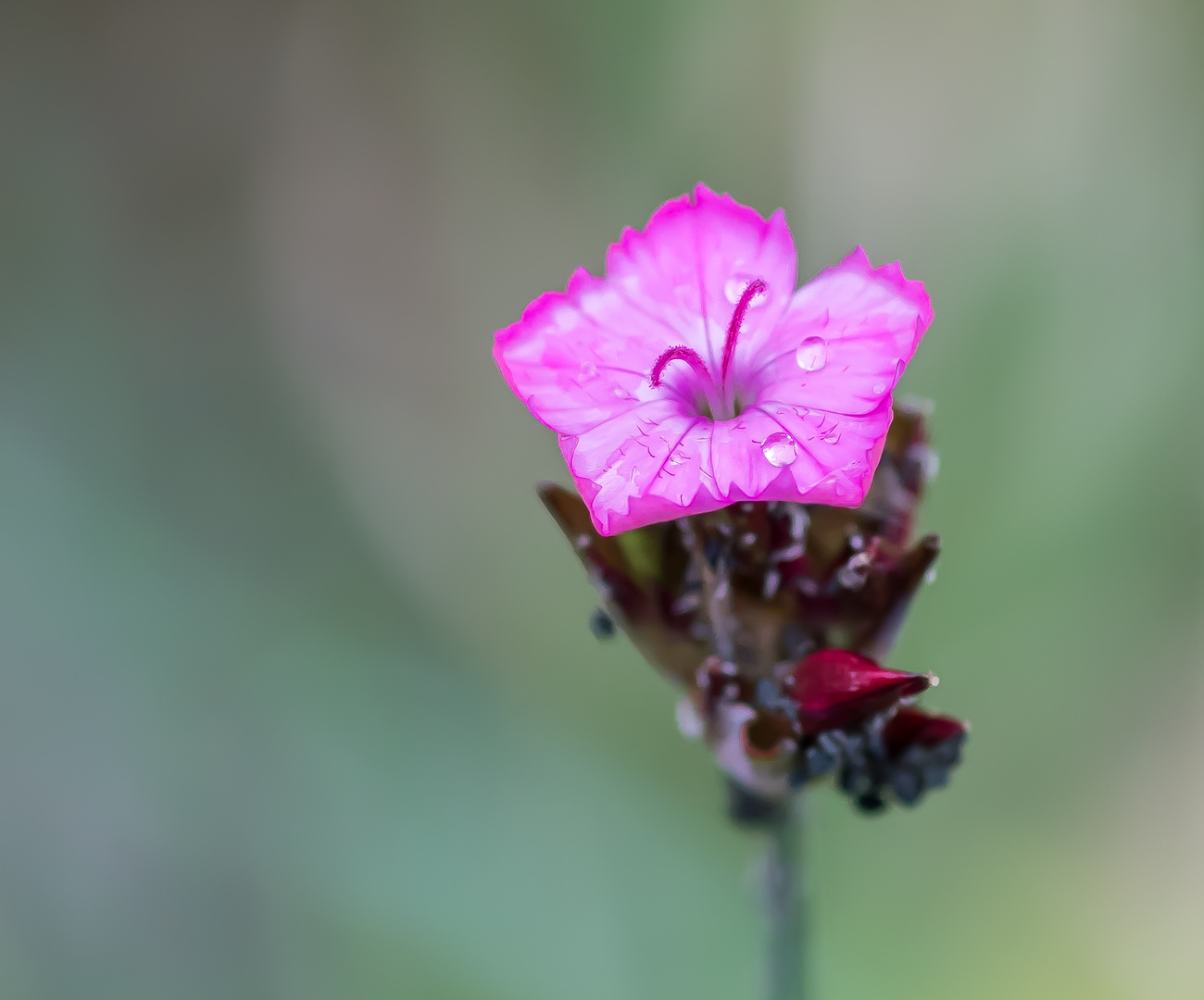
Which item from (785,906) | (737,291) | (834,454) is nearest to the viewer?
(834,454)

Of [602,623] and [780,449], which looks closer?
[780,449]

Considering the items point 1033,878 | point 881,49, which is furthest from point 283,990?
point 881,49

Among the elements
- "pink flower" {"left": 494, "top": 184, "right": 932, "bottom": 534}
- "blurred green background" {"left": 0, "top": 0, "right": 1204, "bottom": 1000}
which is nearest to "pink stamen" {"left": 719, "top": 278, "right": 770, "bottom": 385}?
"pink flower" {"left": 494, "top": 184, "right": 932, "bottom": 534}

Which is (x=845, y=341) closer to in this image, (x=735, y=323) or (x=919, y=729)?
(x=735, y=323)

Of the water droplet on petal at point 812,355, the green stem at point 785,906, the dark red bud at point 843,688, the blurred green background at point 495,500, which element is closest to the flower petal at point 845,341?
the water droplet on petal at point 812,355

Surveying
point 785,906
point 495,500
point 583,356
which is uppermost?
point 495,500

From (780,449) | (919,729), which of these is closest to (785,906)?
(919,729)
